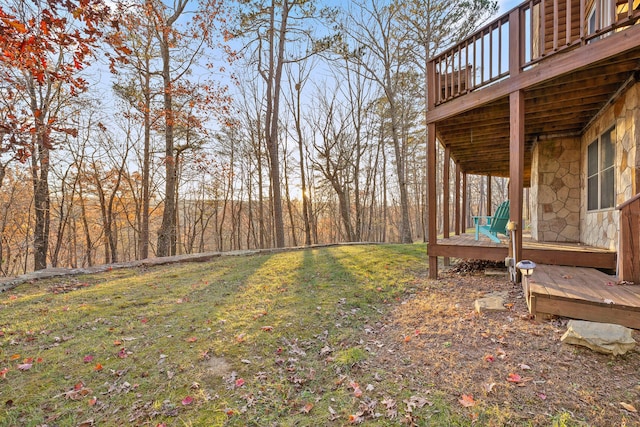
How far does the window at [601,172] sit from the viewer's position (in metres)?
4.22

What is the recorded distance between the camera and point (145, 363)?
2529 mm

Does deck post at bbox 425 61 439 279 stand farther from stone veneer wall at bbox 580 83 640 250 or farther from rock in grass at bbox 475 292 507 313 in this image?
stone veneer wall at bbox 580 83 640 250

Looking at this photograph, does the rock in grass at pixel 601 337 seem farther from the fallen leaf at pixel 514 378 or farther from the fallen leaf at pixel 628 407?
the fallen leaf at pixel 514 378

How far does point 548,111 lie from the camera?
4.66 m

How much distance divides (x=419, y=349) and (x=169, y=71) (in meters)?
11.6

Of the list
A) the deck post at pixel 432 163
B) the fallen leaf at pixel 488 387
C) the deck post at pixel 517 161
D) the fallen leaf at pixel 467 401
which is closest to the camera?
the fallen leaf at pixel 467 401

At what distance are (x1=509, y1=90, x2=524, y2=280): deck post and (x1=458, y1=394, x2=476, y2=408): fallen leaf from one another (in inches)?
107

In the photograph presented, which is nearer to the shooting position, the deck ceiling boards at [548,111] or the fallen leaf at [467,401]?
the fallen leaf at [467,401]

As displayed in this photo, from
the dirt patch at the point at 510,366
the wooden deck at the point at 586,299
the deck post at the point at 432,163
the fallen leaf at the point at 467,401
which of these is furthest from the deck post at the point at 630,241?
the fallen leaf at the point at 467,401

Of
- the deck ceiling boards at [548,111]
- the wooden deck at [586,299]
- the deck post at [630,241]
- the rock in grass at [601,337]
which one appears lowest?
the rock in grass at [601,337]

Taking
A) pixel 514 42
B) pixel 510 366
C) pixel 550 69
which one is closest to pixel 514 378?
pixel 510 366

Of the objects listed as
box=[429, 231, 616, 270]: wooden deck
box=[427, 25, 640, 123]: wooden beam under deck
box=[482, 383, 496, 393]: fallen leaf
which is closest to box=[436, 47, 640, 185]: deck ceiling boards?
box=[427, 25, 640, 123]: wooden beam under deck

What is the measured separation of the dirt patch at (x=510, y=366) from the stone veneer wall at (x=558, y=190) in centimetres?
338

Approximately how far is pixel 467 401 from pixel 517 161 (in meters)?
3.26
